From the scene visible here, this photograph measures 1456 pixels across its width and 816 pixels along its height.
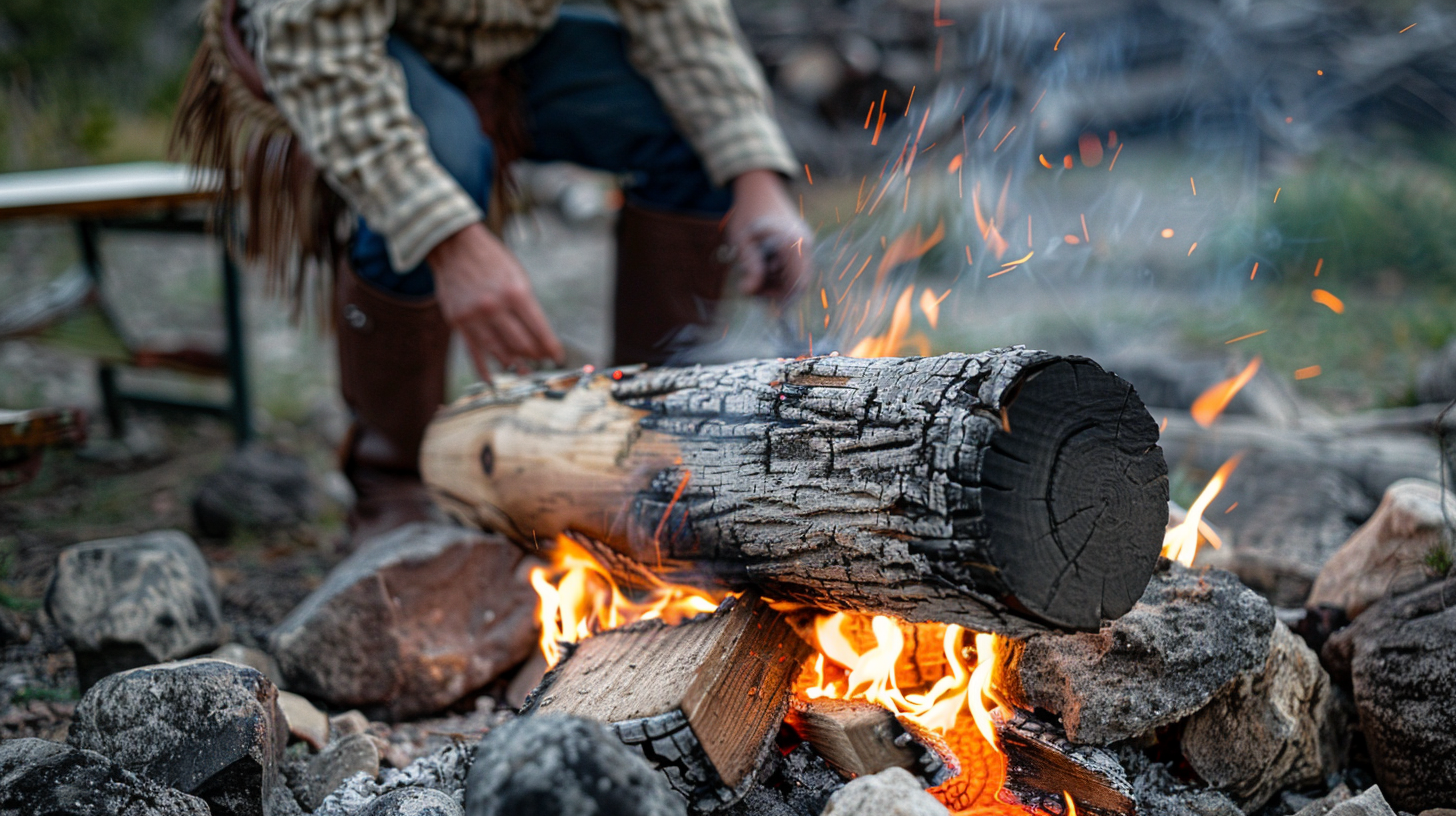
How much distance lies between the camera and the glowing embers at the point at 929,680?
4.56ft

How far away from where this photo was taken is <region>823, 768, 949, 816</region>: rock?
42.8 inches

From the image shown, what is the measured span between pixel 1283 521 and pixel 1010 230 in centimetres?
121

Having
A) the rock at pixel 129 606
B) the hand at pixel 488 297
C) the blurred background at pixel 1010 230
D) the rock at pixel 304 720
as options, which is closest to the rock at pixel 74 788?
the rock at pixel 304 720

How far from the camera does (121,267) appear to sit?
17.7ft

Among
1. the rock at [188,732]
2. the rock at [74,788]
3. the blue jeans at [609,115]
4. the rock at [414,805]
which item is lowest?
the rock at [414,805]

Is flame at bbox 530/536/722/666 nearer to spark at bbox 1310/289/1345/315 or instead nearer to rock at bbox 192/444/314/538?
rock at bbox 192/444/314/538

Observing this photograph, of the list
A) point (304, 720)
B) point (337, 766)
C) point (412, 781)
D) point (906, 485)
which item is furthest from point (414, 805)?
point (906, 485)

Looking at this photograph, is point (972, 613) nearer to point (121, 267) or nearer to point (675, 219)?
point (675, 219)

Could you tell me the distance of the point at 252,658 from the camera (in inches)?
74.5

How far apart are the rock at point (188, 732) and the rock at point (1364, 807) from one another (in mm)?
1506

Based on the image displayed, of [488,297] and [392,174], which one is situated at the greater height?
[392,174]

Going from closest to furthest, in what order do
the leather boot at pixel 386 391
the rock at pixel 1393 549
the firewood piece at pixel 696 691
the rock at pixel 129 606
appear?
the firewood piece at pixel 696 691 < the rock at pixel 1393 549 < the rock at pixel 129 606 < the leather boot at pixel 386 391

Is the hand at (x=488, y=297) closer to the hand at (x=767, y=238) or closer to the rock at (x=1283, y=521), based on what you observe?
the hand at (x=767, y=238)

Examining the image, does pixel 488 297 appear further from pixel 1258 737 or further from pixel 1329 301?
pixel 1329 301
